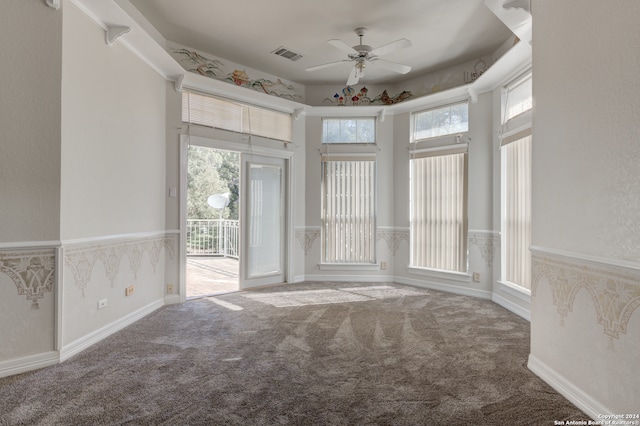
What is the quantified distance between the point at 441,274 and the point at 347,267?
1.48 meters

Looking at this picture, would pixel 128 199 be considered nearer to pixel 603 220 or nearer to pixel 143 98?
pixel 143 98

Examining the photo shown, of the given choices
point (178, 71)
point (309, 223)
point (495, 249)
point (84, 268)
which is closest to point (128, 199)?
point (84, 268)

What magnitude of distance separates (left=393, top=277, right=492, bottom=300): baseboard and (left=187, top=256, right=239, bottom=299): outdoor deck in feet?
8.71

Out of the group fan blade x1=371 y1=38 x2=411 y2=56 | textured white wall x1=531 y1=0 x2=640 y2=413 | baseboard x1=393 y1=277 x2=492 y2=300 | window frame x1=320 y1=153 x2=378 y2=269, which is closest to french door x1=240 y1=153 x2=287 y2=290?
window frame x1=320 y1=153 x2=378 y2=269

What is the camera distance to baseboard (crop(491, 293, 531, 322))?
383 cm

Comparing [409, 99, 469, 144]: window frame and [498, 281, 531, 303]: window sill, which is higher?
[409, 99, 469, 144]: window frame

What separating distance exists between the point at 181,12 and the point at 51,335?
10.7 feet

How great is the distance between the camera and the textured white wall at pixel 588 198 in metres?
1.74

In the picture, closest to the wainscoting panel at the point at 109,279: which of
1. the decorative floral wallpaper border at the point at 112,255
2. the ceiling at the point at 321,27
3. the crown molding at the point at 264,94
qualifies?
the decorative floral wallpaper border at the point at 112,255

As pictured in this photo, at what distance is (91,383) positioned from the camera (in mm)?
2344

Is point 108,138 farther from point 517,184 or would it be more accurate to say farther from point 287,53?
point 517,184

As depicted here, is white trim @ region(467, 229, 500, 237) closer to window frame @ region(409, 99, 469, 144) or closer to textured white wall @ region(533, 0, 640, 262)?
window frame @ region(409, 99, 469, 144)

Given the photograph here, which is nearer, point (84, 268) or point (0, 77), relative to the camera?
point (0, 77)

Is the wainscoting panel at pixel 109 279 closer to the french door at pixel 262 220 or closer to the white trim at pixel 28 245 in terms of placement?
the white trim at pixel 28 245
